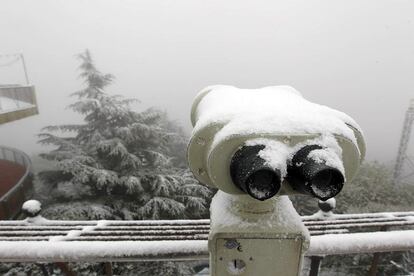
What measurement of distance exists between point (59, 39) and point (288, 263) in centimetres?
7408

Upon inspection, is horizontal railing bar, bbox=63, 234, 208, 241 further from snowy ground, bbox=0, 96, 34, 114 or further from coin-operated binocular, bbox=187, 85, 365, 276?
snowy ground, bbox=0, 96, 34, 114

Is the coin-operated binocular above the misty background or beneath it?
above

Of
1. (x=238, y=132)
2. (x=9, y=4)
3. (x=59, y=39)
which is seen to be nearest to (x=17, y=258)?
(x=238, y=132)

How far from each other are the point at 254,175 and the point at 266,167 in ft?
0.18

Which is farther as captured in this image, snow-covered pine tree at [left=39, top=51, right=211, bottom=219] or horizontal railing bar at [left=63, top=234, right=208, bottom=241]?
snow-covered pine tree at [left=39, top=51, right=211, bottom=219]

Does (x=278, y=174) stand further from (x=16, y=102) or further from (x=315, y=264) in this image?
(x=16, y=102)

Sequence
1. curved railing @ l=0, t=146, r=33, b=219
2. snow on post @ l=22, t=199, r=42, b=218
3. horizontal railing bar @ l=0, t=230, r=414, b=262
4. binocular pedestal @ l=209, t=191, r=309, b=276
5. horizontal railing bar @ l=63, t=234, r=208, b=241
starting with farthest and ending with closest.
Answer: curved railing @ l=0, t=146, r=33, b=219, snow on post @ l=22, t=199, r=42, b=218, horizontal railing bar @ l=63, t=234, r=208, b=241, horizontal railing bar @ l=0, t=230, r=414, b=262, binocular pedestal @ l=209, t=191, r=309, b=276

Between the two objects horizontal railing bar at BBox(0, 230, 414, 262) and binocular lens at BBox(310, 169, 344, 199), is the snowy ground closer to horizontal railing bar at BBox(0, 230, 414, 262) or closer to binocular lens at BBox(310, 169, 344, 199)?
horizontal railing bar at BBox(0, 230, 414, 262)

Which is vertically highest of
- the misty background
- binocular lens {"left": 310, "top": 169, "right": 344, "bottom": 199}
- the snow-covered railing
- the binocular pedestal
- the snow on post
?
binocular lens {"left": 310, "top": 169, "right": 344, "bottom": 199}

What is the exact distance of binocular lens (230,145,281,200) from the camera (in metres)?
0.89

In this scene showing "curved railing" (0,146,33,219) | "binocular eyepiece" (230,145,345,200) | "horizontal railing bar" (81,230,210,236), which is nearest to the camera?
"binocular eyepiece" (230,145,345,200)

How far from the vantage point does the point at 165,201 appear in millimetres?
7809

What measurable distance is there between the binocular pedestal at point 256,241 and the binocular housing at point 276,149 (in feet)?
0.38

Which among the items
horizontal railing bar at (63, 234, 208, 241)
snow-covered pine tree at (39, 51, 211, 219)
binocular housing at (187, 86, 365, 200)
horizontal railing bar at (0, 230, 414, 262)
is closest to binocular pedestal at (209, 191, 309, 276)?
binocular housing at (187, 86, 365, 200)
